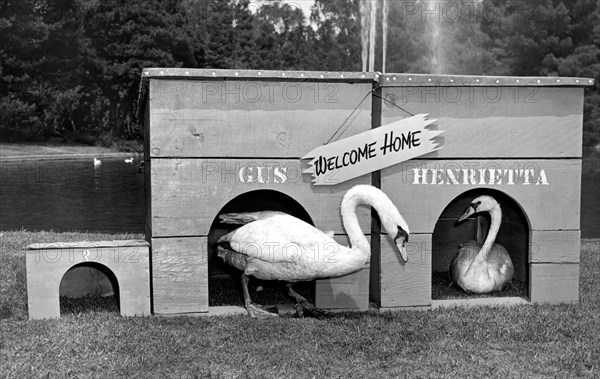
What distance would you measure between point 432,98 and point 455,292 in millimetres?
2050

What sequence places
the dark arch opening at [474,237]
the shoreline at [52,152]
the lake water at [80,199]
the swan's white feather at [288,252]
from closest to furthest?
the swan's white feather at [288,252] < the dark arch opening at [474,237] < the lake water at [80,199] < the shoreline at [52,152]

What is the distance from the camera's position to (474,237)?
8188 mm

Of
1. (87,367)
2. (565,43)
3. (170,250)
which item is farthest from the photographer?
(565,43)

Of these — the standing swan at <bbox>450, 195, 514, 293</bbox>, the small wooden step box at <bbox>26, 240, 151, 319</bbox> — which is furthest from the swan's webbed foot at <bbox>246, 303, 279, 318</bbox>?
the standing swan at <bbox>450, 195, 514, 293</bbox>

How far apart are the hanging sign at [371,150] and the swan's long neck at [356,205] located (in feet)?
1.04

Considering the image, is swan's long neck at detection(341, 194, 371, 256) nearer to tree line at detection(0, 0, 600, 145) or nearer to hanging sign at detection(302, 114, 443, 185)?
hanging sign at detection(302, 114, 443, 185)

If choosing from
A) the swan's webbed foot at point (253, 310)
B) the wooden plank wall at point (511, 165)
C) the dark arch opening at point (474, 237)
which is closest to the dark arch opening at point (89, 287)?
the swan's webbed foot at point (253, 310)

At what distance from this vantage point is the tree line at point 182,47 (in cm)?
3656

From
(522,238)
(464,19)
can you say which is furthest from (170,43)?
(522,238)

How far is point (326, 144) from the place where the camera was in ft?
19.4

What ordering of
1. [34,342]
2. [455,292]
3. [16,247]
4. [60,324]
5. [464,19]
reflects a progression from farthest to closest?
[464,19] → [16,247] → [455,292] → [60,324] → [34,342]

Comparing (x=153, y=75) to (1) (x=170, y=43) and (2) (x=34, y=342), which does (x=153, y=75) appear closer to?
(2) (x=34, y=342)

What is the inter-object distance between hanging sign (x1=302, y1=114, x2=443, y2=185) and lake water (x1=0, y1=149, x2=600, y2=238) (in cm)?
791

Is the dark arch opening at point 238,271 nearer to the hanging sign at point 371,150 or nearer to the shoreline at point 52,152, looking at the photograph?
the hanging sign at point 371,150
